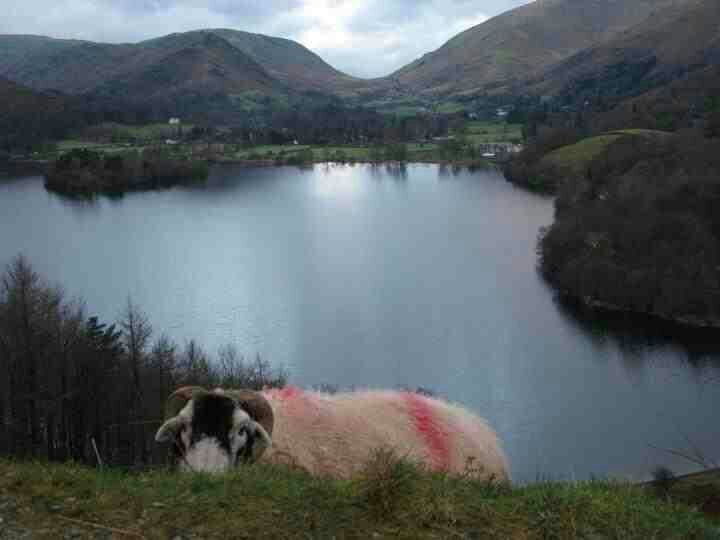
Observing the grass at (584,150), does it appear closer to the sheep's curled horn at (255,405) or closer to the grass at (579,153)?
the grass at (579,153)

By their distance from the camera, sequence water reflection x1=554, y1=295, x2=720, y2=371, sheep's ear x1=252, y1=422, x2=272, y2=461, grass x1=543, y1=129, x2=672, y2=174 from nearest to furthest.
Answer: sheep's ear x1=252, y1=422, x2=272, y2=461
water reflection x1=554, y1=295, x2=720, y2=371
grass x1=543, y1=129, x2=672, y2=174

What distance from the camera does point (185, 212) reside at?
6600 centimetres

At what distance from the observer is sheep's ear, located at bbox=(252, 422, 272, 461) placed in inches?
Answer: 180

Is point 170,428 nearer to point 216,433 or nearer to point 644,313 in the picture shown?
point 216,433

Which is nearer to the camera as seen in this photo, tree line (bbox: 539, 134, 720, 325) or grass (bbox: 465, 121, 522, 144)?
tree line (bbox: 539, 134, 720, 325)

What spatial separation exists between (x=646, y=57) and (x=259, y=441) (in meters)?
178

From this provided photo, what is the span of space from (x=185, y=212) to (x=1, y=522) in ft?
210

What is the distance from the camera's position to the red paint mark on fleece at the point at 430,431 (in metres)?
5.19

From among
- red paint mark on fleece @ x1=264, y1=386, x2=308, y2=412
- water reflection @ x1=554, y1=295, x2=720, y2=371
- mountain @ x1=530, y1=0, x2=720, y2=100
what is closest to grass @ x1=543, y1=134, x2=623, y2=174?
water reflection @ x1=554, y1=295, x2=720, y2=371

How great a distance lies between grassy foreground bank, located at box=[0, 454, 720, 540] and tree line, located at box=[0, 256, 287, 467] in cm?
1595

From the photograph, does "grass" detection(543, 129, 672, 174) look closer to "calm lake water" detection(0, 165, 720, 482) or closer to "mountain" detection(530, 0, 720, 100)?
"calm lake water" detection(0, 165, 720, 482)

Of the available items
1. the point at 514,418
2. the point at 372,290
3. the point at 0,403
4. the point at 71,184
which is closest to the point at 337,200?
the point at 71,184

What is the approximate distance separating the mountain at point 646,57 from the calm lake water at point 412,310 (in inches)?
3717

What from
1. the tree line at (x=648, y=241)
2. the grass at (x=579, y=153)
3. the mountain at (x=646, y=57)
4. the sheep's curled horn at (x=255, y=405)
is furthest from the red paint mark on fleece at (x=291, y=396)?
the mountain at (x=646, y=57)
